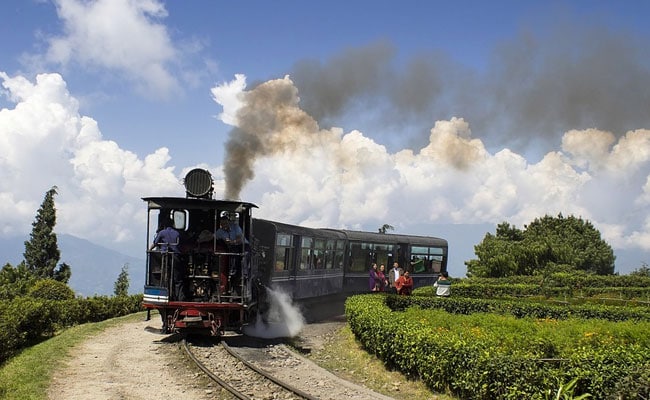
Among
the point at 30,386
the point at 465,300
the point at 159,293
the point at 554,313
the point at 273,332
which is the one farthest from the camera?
the point at 465,300

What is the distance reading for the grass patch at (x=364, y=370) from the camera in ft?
39.6

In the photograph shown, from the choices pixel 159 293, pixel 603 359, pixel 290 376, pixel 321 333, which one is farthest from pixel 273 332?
pixel 603 359

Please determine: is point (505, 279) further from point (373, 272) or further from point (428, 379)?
point (428, 379)

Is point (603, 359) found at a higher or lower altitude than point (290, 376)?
higher

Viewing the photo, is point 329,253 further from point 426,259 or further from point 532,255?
point 532,255

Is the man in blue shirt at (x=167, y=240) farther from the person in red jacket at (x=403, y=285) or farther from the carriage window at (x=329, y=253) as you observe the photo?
the carriage window at (x=329, y=253)

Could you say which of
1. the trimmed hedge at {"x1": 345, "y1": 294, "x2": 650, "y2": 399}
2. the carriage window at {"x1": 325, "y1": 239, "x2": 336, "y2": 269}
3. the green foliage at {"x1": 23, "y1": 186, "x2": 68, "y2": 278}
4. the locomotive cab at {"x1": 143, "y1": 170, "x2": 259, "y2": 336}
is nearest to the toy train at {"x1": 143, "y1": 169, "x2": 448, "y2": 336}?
the locomotive cab at {"x1": 143, "y1": 170, "x2": 259, "y2": 336}

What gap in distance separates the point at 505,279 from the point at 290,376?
128 ft

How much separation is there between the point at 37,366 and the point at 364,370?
24.2ft

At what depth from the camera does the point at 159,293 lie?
15.8 meters

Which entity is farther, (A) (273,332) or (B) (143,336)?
(A) (273,332)

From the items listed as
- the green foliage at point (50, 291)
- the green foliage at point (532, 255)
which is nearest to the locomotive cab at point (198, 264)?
the green foliage at point (50, 291)

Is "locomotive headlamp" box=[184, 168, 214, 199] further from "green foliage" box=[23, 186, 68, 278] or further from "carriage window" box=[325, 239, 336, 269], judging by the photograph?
"green foliage" box=[23, 186, 68, 278]

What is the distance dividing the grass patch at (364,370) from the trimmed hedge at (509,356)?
0.21 m
